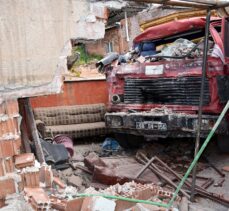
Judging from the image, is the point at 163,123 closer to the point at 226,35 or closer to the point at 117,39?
the point at 226,35

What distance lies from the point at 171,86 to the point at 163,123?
0.67 meters

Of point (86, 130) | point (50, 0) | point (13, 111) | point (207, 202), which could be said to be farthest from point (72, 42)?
point (86, 130)

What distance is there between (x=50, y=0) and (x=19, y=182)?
1548mm

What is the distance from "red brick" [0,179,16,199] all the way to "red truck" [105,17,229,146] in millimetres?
3342

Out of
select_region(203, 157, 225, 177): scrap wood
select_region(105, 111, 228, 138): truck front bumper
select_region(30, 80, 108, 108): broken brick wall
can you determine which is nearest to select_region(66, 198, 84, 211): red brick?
select_region(105, 111, 228, 138): truck front bumper

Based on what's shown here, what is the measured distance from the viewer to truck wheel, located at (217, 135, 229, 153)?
5645mm

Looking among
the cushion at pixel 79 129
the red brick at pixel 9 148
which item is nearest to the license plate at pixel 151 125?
the cushion at pixel 79 129

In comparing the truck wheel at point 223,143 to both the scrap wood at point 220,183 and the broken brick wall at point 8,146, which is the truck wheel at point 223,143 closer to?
the scrap wood at point 220,183

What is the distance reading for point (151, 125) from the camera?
5871 mm

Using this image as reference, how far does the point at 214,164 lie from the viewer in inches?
230

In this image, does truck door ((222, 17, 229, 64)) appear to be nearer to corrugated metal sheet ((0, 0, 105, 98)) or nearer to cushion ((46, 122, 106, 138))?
corrugated metal sheet ((0, 0, 105, 98))

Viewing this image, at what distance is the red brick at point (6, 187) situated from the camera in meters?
2.82

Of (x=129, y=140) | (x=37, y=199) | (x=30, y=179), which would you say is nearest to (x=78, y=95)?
(x=129, y=140)

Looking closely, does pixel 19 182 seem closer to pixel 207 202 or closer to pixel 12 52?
pixel 12 52
